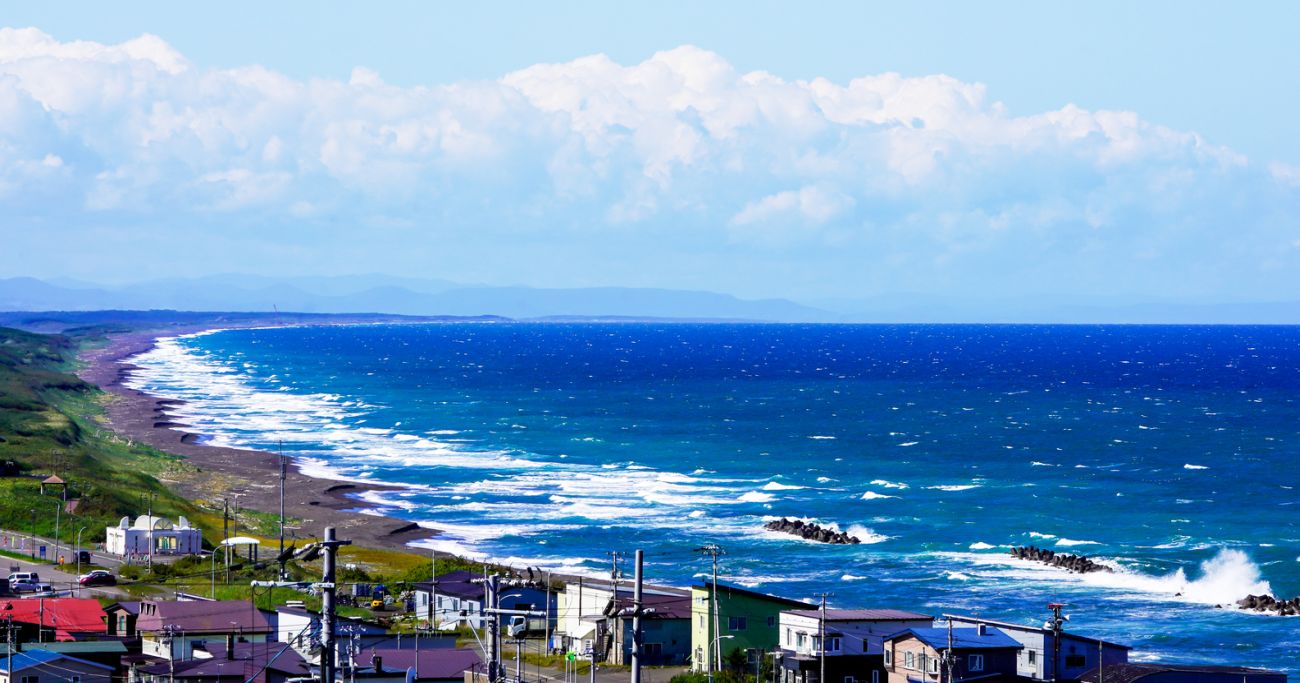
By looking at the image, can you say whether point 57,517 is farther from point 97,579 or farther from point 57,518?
point 97,579

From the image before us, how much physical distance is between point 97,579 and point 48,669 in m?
27.3

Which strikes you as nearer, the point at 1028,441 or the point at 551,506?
the point at 551,506

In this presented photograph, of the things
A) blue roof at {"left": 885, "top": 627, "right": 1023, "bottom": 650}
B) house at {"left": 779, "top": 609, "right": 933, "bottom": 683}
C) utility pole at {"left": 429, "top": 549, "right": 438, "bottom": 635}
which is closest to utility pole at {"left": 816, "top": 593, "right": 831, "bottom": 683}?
house at {"left": 779, "top": 609, "right": 933, "bottom": 683}

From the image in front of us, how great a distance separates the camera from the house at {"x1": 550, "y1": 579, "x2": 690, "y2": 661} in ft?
187

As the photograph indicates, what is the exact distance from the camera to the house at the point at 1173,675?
144 feet

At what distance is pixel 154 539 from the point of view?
7694cm

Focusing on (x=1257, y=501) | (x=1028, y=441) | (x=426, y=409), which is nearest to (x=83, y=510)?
(x=1257, y=501)

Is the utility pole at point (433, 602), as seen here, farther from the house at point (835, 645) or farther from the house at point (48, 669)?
the house at point (48, 669)

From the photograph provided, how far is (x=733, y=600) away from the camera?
55.1m

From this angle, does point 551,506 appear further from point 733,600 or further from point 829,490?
point 733,600

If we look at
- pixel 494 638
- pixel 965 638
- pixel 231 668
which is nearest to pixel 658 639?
pixel 965 638

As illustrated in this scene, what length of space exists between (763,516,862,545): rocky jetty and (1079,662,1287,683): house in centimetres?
4236

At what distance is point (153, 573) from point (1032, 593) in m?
39.2

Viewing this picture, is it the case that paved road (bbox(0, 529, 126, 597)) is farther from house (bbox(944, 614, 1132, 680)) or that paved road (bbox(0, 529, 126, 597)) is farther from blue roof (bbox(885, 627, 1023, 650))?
house (bbox(944, 614, 1132, 680))
